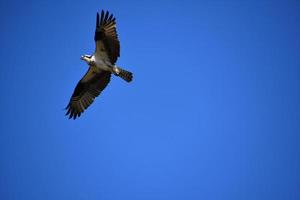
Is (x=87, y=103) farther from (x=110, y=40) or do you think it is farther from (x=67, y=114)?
(x=110, y=40)

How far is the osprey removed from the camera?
18.2 metres

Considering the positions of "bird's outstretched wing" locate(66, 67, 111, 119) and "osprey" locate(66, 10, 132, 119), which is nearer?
"osprey" locate(66, 10, 132, 119)

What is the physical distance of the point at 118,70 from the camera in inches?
741

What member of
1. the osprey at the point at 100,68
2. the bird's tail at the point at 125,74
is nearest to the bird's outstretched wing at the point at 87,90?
the osprey at the point at 100,68

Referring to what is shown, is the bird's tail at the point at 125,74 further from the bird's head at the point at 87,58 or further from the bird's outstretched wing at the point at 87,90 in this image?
the bird's head at the point at 87,58

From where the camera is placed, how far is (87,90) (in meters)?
20.3

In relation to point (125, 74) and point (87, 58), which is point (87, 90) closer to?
point (87, 58)

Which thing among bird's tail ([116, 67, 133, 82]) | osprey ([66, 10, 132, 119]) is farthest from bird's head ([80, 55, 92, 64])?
bird's tail ([116, 67, 133, 82])

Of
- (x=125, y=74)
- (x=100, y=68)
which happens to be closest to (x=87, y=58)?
(x=100, y=68)

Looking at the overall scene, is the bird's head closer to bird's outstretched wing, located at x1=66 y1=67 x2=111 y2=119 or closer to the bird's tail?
bird's outstretched wing, located at x1=66 y1=67 x2=111 y2=119

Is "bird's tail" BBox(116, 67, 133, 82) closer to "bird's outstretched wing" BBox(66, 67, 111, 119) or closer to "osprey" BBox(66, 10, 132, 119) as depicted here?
"osprey" BBox(66, 10, 132, 119)

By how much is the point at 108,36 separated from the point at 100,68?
1.48m

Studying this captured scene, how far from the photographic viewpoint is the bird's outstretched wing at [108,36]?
18136mm

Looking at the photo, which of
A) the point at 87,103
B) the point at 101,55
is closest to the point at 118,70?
the point at 101,55
